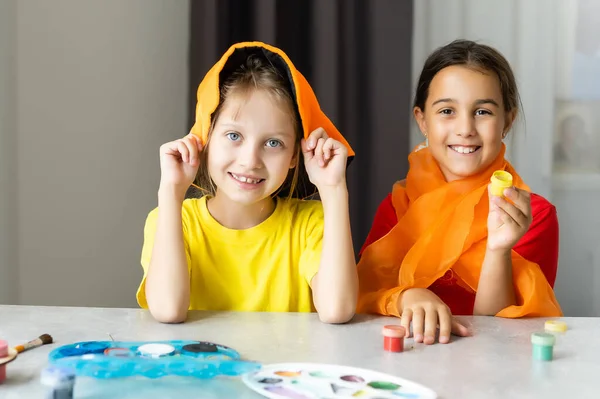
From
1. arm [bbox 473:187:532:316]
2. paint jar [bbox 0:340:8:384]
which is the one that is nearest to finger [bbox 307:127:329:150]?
arm [bbox 473:187:532:316]

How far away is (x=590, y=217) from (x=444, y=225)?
121 centimetres

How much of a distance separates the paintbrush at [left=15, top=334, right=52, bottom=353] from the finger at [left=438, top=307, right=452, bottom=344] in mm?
563

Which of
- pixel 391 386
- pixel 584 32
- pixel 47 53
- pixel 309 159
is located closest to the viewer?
pixel 391 386

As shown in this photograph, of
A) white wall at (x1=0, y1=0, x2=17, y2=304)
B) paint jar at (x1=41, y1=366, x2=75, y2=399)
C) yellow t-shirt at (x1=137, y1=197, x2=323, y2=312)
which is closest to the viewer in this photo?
paint jar at (x1=41, y1=366, x2=75, y2=399)

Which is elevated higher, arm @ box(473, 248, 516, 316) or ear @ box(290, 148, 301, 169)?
ear @ box(290, 148, 301, 169)

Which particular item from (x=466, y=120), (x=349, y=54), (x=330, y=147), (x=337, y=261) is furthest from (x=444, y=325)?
(x=349, y=54)

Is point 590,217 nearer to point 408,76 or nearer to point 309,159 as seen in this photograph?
point 408,76

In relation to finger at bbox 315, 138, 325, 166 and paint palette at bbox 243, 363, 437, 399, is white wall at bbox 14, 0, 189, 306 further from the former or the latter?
paint palette at bbox 243, 363, 437, 399

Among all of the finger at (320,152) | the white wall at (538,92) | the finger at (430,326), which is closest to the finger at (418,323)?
the finger at (430,326)

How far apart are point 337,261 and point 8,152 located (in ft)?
4.26

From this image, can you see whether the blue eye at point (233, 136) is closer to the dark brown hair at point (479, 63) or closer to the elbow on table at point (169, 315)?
the elbow on table at point (169, 315)

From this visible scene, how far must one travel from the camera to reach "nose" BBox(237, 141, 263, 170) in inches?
49.6

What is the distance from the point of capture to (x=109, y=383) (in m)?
0.81

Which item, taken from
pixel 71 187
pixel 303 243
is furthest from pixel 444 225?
pixel 71 187
